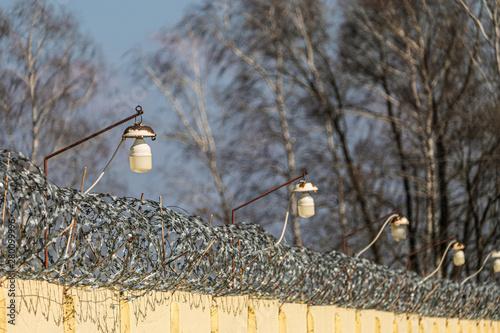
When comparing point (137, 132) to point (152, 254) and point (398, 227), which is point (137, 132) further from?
point (398, 227)

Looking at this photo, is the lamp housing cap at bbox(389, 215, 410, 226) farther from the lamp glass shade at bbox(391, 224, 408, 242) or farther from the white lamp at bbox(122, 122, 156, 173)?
the white lamp at bbox(122, 122, 156, 173)

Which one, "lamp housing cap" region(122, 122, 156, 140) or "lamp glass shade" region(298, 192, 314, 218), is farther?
"lamp glass shade" region(298, 192, 314, 218)

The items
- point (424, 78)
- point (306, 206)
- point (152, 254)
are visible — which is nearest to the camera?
point (152, 254)

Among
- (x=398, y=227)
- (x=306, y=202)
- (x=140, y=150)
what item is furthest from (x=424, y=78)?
(x=140, y=150)

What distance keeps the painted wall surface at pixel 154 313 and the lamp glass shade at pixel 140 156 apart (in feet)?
3.11

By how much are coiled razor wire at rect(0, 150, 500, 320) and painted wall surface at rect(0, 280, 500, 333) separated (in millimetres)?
90

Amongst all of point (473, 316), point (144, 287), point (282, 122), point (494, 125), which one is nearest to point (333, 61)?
point (282, 122)

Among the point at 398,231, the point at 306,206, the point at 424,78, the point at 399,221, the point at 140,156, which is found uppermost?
the point at 424,78

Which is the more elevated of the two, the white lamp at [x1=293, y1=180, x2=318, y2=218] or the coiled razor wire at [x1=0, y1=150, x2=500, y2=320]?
the white lamp at [x1=293, y1=180, x2=318, y2=218]

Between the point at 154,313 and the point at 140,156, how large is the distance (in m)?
1.19

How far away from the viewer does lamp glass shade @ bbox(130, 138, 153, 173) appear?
6516 mm

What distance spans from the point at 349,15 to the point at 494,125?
15.8 feet

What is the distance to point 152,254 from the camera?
589cm

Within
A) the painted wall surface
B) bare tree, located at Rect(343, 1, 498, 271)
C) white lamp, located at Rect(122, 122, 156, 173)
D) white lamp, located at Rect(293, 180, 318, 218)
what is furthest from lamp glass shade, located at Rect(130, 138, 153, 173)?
bare tree, located at Rect(343, 1, 498, 271)
